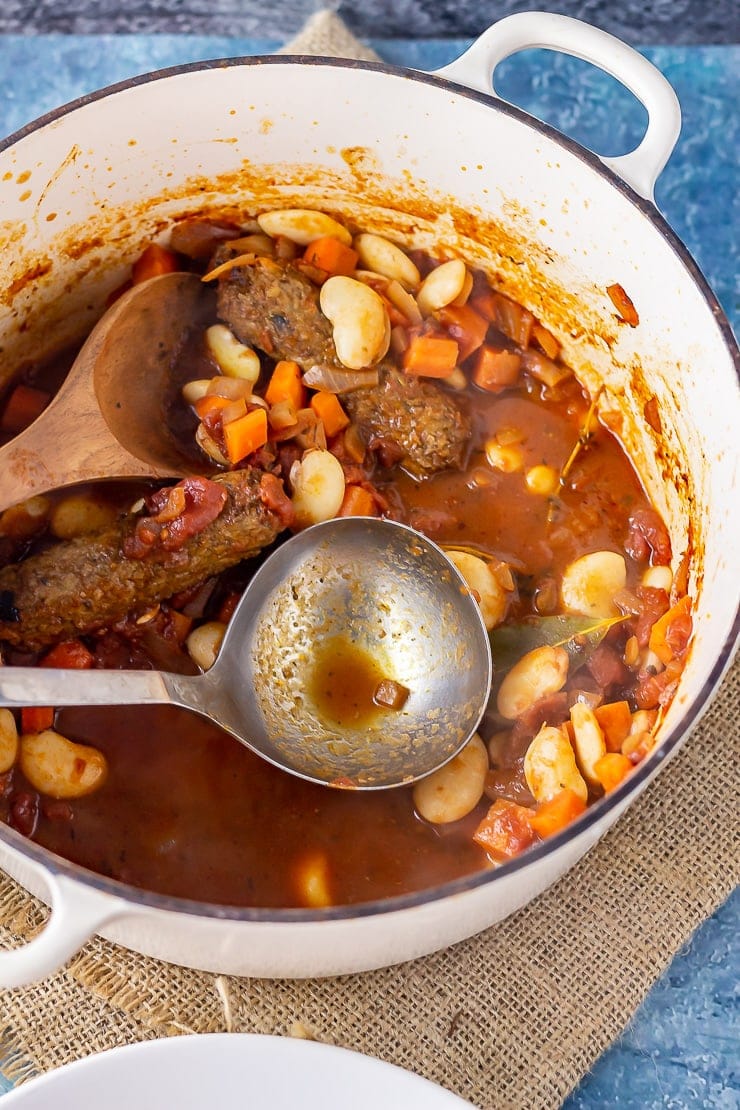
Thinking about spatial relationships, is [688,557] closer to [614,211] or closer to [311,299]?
[614,211]

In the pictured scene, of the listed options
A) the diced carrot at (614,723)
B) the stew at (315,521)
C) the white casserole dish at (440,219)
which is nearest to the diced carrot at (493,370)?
the stew at (315,521)

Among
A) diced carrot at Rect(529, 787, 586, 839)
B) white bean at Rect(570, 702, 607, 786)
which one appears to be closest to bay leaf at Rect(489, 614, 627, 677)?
white bean at Rect(570, 702, 607, 786)

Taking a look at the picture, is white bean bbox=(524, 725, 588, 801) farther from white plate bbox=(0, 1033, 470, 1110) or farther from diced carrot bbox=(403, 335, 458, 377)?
diced carrot bbox=(403, 335, 458, 377)

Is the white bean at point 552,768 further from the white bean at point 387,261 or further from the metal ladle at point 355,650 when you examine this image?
the white bean at point 387,261

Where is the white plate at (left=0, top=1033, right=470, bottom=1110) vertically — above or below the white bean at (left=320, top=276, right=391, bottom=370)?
below

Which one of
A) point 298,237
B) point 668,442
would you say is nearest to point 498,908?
point 668,442

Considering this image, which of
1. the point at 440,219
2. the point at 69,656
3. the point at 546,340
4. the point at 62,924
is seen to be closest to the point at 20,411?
the point at 69,656

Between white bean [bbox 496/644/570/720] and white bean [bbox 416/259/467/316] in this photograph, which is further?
white bean [bbox 416/259/467/316]
